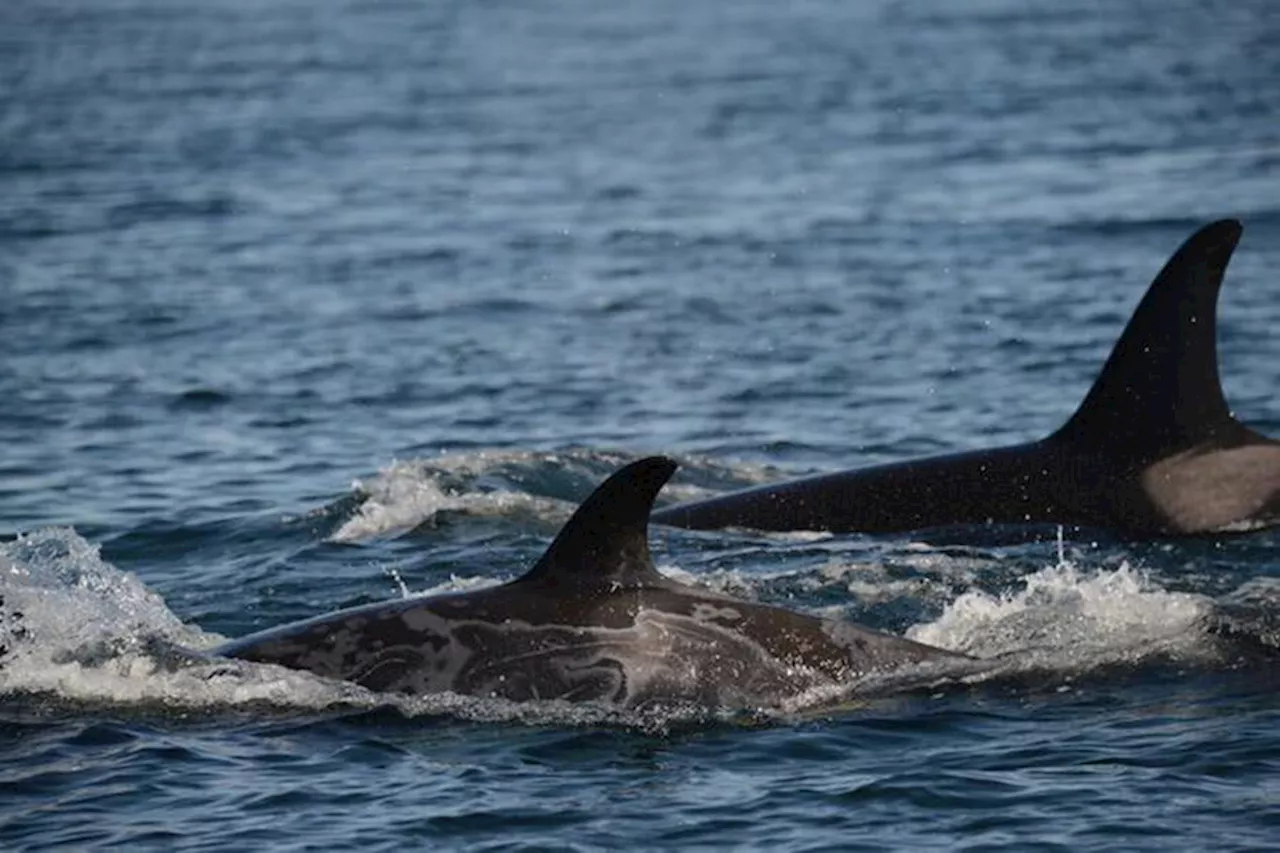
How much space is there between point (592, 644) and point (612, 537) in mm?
586

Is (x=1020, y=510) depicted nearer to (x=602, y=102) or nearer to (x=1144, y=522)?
(x=1144, y=522)

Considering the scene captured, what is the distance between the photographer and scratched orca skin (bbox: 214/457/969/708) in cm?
1338

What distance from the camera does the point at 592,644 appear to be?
1342cm

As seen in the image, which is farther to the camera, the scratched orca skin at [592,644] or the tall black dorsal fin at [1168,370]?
the tall black dorsal fin at [1168,370]

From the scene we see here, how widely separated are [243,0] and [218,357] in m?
97.4

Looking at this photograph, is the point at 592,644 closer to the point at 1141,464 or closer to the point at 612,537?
the point at 612,537

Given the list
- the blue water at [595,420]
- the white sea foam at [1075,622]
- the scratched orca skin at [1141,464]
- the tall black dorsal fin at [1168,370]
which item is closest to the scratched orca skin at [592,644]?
the blue water at [595,420]

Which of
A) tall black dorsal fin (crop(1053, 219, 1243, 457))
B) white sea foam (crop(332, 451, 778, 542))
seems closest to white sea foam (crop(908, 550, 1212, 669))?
tall black dorsal fin (crop(1053, 219, 1243, 457))

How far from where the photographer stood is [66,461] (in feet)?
73.2

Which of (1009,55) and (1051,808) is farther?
(1009,55)

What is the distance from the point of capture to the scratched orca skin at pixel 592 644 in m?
13.4

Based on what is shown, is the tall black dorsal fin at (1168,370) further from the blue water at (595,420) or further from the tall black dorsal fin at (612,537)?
the tall black dorsal fin at (612,537)

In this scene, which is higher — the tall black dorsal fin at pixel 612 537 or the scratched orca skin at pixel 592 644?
the tall black dorsal fin at pixel 612 537

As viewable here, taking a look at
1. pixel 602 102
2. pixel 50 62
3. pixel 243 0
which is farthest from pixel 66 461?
pixel 243 0
